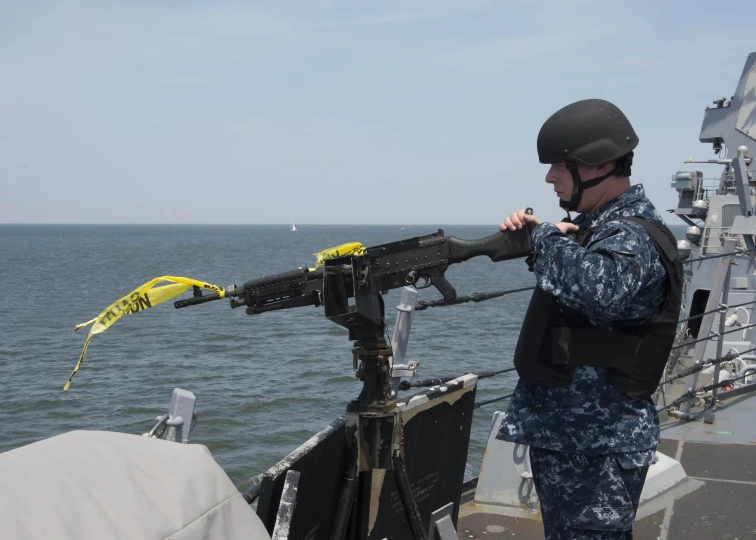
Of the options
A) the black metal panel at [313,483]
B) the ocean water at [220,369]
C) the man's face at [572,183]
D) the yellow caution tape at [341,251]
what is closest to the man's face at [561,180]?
the man's face at [572,183]

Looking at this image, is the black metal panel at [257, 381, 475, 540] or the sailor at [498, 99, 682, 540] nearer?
the sailor at [498, 99, 682, 540]

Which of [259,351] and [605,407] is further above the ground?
[605,407]

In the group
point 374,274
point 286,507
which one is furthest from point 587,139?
point 286,507

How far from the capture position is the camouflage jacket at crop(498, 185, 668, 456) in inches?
101

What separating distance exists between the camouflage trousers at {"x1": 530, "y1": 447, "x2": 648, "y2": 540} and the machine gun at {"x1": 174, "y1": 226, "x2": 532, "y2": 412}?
28.7 inches

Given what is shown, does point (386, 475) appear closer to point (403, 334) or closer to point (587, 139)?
point (403, 334)

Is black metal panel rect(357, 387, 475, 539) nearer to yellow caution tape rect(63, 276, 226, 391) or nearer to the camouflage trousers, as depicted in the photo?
the camouflage trousers

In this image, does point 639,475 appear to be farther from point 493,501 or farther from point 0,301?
point 0,301

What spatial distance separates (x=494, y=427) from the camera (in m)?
4.71

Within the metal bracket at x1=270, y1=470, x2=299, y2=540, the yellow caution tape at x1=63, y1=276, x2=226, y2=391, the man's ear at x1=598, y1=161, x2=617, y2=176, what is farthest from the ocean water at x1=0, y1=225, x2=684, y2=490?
the man's ear at x1=598, y1=161, x2=617, y2=176

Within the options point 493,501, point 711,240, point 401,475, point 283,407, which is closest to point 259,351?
point 283,407

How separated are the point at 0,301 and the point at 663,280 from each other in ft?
134

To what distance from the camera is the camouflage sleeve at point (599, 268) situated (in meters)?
2.54

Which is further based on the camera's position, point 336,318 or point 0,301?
point 0,301
